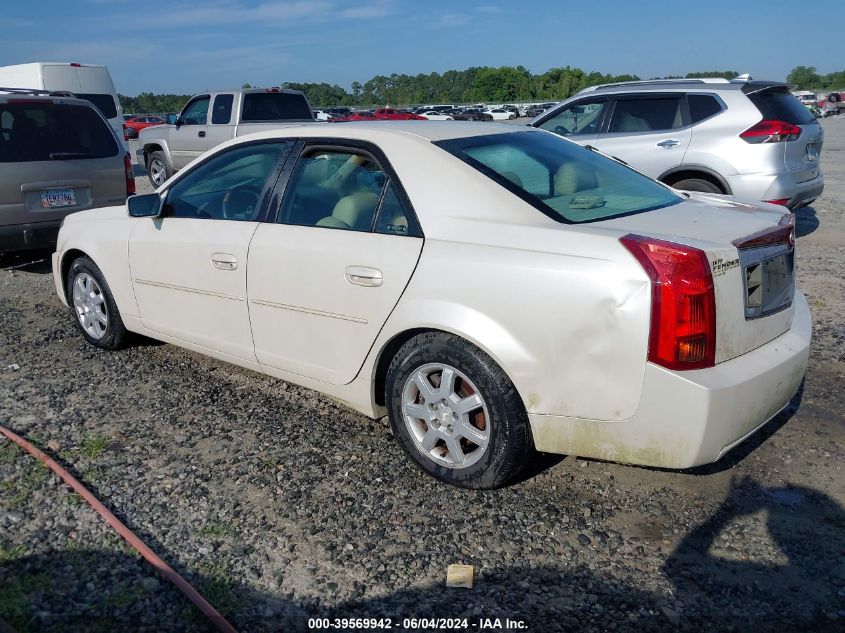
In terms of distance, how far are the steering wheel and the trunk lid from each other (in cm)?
197

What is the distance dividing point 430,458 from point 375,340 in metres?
0.59

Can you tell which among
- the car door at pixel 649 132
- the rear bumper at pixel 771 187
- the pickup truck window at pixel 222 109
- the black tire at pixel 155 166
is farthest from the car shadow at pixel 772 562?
the black tire at pixel 155 166

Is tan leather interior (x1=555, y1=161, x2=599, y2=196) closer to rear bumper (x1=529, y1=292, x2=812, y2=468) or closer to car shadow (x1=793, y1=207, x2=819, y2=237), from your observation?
rear bumper (x1=529, y1=292, x2=812, y2=468)

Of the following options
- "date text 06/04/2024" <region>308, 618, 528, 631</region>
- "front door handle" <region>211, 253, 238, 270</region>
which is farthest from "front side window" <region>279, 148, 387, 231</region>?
"date text 06/04/2024" <region>308, 618, 528, 631</region>

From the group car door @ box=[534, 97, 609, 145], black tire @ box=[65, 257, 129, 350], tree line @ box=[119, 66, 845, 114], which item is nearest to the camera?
black tire @ box=[65, 257, 129, 350]

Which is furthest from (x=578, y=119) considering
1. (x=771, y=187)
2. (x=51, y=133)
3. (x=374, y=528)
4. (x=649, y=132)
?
(x=374, y=528)

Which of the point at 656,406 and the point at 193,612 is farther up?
the point at 656,406

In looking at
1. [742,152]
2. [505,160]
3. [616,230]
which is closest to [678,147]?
[742,152]

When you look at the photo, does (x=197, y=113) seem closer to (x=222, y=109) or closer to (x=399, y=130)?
(x=222, y=109)

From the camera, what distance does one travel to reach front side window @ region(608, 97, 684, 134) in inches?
334

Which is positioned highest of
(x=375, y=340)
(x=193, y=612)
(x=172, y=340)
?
(x=375, y=340)

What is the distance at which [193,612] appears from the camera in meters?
2.64

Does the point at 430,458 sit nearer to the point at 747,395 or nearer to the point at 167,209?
the point at 747,395

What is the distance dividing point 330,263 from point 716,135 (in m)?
5.92
